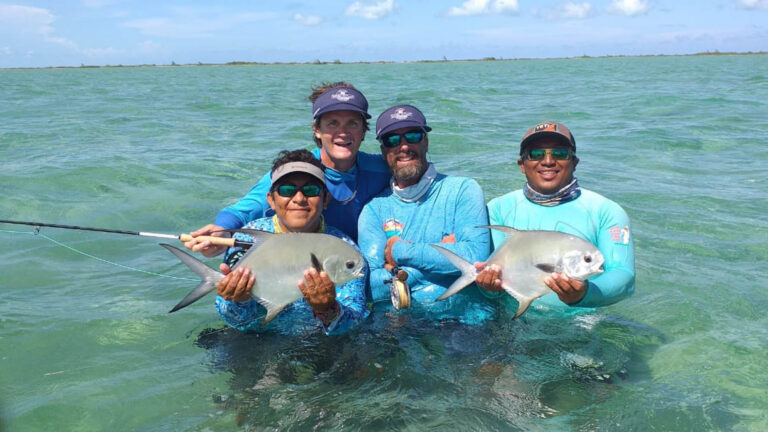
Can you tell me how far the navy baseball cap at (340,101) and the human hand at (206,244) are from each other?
1.13 m

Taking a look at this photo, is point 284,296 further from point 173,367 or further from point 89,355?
point 89,355

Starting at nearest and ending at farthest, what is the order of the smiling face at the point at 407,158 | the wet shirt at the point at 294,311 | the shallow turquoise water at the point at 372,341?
the shallow turquoise water at the point at 372,341
the wet shirt at the point at 294,311
the smiling face at the point at 407,158

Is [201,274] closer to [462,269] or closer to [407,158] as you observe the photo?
[462,269]

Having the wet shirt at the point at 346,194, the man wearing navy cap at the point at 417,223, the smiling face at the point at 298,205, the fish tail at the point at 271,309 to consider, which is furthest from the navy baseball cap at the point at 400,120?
the fish tail at the point at 271,309

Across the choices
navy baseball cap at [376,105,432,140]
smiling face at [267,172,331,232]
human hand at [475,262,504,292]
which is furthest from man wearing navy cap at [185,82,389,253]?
human hand at [475,262,504,292]

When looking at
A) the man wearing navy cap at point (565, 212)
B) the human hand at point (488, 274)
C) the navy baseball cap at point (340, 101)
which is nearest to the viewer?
the human hand at point (488, 274)

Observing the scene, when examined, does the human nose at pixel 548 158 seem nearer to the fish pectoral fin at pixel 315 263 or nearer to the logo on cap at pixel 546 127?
the logo on cap at pixel 546 127

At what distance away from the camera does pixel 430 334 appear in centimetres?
453

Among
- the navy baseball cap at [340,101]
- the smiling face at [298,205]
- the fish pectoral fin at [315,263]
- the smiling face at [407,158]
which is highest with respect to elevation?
the navy baseball cap at [340,101]

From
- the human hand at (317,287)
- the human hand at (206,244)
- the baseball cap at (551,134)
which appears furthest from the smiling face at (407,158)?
the human hand at (206,244)

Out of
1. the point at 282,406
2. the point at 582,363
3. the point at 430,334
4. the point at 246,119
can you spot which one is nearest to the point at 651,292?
the point at 582,363

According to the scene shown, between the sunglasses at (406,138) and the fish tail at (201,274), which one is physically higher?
the sunglasses at (406,138)

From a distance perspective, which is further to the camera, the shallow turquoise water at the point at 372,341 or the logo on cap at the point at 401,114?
the logo on cap at the point at 401,114

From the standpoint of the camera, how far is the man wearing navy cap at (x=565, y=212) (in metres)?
4.05
